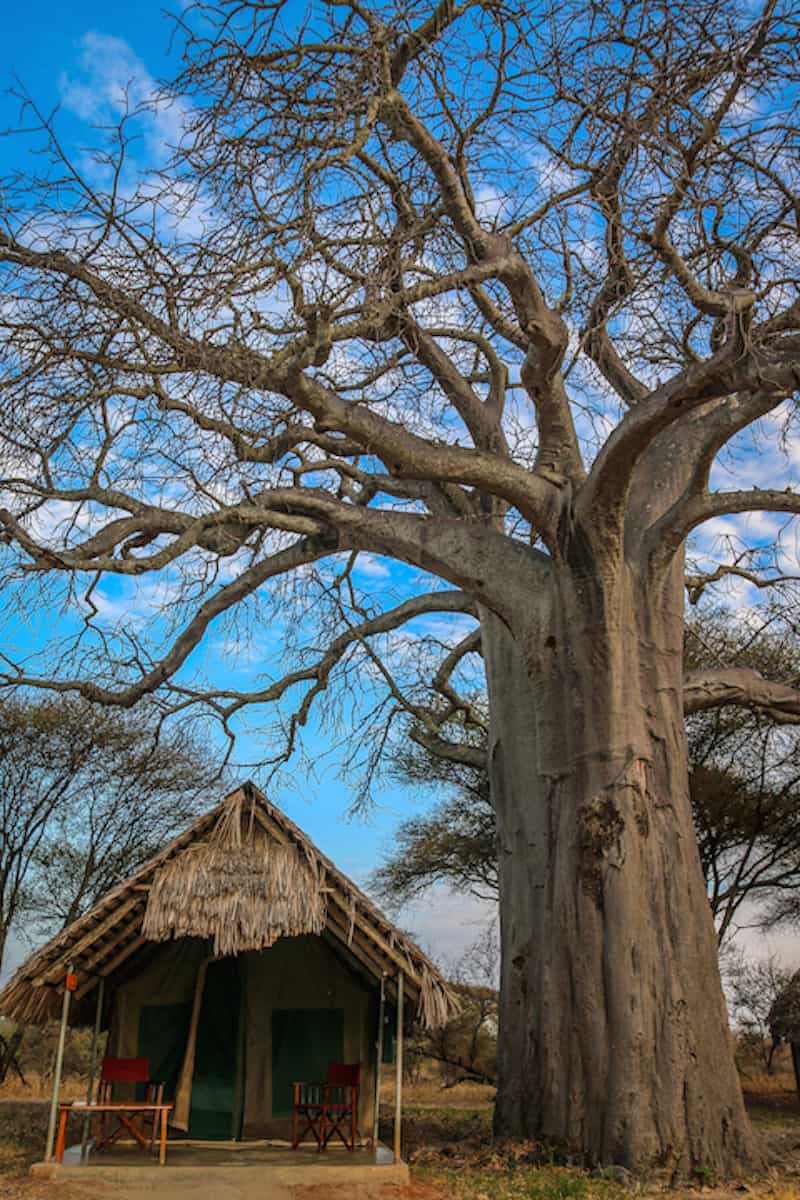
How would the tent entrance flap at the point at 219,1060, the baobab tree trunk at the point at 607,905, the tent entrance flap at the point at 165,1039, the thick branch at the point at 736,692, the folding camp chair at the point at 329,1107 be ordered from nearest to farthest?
1. the baobab tree trunk at the point at 607,905
2. the folding camp chair at the point at 329,1107
3. the tent entrance flap at the point at 219,1060
4. the tent entrance flap at the point at 165,1039
5. the thick branch at the point at 736,692

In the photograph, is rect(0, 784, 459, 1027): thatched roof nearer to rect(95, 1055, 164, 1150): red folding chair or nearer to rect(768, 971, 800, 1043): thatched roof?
rect(95, 1055, 164, 1150): red folding chair

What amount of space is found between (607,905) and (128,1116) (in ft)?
13.1

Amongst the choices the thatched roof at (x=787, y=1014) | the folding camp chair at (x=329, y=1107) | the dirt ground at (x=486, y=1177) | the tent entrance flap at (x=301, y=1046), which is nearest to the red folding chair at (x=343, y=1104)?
the folding camp chair at (x=329, y=1107)

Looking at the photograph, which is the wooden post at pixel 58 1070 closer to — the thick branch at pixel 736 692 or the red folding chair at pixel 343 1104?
the red folding chair at pixel 343 1104

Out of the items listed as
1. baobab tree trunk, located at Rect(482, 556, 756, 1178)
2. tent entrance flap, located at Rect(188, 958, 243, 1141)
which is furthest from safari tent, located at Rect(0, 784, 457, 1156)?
baobab tree trunk, located at Rect(482, 556, 756, 1178)

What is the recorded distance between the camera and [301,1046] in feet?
30.7

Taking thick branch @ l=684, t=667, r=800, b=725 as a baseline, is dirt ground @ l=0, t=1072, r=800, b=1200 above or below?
below

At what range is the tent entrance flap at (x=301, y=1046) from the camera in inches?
365

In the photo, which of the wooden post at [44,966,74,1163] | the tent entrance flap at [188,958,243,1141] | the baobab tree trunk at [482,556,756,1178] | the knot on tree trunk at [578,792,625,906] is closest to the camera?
the wooden post at [44,966,74,1163]

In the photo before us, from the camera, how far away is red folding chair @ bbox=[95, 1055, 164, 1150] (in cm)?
865

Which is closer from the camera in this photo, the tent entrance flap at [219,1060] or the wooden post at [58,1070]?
the wooden post at [58,1070]

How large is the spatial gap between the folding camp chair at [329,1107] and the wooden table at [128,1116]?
3.32 ft

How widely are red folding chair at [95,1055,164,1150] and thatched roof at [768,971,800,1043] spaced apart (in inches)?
497

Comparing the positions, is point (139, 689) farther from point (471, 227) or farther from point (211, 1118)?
point (471, 227)
